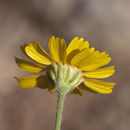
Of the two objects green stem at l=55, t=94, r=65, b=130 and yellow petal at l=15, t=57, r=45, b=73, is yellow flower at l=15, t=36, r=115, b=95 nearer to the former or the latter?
yellow petal at l=15, t=57, r=45, b=73

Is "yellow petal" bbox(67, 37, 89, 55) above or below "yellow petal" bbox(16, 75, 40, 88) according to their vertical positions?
above

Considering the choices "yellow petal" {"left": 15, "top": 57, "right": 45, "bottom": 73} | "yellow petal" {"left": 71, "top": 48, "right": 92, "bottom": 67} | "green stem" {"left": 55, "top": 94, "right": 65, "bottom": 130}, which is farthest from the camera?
"yellow petal" {"left": 15, "top": 57, "right": 45, "bottom": 73}

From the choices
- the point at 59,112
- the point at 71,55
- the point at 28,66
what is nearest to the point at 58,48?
the point at 71,55

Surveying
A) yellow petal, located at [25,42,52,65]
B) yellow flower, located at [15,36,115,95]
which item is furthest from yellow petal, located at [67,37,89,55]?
yellow petal, located at [25,42,52,65]

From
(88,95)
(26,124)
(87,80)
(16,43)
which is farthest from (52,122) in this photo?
(87,80)

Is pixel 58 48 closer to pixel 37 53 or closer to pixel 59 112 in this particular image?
pixel 37 53

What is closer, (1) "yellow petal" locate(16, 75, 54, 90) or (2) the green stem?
(2) the green stem

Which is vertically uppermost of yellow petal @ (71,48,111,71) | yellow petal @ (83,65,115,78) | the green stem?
yellow petal @ (71,48,111,71)
